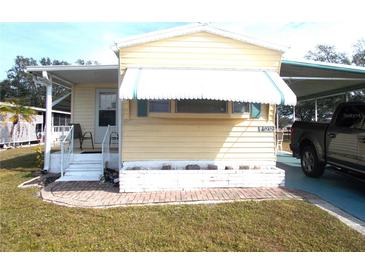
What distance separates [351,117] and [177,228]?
Answer: 5.78m

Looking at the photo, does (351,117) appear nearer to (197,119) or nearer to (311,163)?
(311,163)

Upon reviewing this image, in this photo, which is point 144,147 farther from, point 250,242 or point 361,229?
point 361,229

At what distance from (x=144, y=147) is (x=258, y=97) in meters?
3.44

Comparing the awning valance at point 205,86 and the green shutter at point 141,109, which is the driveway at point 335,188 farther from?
the green shutter at point 141,109

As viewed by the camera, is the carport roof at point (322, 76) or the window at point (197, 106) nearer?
the window at point (197, 106)

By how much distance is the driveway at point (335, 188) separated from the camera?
613 centimetres

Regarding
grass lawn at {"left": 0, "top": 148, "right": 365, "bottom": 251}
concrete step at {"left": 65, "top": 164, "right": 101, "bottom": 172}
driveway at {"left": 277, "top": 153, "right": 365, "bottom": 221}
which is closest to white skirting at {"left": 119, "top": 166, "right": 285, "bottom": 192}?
driveway at {"left": 277, "top": 153, "right": 365, "bottom": 221}

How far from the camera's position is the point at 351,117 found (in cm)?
760

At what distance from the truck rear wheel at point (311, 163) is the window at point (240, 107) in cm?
258

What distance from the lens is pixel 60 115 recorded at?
106 feet

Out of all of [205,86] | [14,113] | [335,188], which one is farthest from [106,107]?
[14,113]

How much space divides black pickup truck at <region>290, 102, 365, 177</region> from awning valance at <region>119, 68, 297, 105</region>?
1.91 meters

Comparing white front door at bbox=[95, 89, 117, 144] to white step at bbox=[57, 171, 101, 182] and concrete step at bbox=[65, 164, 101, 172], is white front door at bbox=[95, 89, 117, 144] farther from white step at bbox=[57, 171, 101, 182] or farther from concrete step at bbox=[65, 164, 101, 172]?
white step at bbox=[57, 171, 101, 182]

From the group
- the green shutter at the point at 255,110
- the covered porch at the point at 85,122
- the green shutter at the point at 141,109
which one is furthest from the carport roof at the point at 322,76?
the covered porch at the point at 85,122
